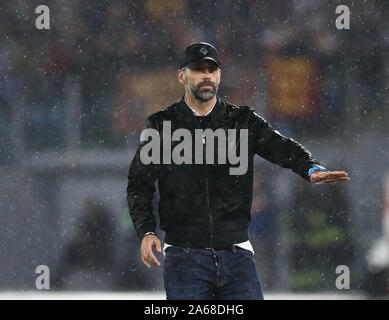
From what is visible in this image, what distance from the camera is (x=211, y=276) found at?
2842 millimetres

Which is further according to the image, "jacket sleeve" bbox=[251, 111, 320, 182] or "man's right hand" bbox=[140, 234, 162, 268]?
"jacket sleeve" bbox=[251, 111, 320, 182]

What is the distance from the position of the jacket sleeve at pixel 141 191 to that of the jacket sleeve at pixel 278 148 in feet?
1.45

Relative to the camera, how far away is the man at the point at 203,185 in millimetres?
2857

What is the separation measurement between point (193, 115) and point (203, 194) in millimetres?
336

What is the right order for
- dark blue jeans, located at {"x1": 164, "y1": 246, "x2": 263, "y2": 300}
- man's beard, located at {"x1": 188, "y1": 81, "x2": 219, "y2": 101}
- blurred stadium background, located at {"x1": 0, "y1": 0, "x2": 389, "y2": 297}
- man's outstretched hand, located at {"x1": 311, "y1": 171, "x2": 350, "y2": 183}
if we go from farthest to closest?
blurred stadium background, located at {"x1": 0, "y1": 0, "x2": 389, "y2": 297} < man's beard, located at {"x1": 188, "y1": 81, "x2": 219, "y2": 101} < dark blue jeans, located at {"x1": 164, "y1": 246, "x2": 263, "y2": 300} < man's outstretched hand, located at {"x1": 311, "y1": 171, "x2": 350, "y2": 183}

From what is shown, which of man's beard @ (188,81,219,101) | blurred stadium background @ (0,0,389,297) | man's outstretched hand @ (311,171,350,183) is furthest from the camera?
blurred stadium background @ (0,0,389,297)

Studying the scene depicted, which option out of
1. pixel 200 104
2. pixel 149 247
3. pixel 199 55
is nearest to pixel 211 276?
pixel 149 247

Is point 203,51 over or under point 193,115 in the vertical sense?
over

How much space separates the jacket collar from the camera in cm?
304

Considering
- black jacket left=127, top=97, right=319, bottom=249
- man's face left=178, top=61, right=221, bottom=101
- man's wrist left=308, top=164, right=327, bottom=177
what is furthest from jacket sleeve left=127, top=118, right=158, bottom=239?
man's wrist left=308, top=164, right=327, bottom=177

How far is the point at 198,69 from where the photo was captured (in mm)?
2984

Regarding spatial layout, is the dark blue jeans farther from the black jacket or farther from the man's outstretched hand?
the man's outstretched hand

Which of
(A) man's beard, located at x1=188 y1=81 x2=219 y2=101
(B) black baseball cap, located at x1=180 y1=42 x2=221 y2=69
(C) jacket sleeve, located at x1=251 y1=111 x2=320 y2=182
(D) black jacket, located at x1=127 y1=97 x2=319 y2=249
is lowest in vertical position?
(D) black jacket, located at x1=127 y1=97 x2=319 y2=249

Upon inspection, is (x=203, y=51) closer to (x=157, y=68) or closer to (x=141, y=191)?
(x=141, y=191)
